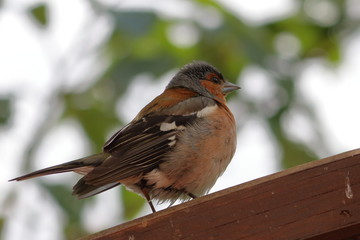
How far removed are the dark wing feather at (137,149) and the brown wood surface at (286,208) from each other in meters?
0.73

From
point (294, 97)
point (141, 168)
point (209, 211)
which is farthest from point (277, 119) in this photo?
point (209, 211)

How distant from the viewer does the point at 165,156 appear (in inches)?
157

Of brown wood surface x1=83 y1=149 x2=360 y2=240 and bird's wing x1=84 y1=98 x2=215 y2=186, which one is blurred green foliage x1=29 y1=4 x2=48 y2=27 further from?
brown wood surface x1=83 y1=149 x2=360 y2=240

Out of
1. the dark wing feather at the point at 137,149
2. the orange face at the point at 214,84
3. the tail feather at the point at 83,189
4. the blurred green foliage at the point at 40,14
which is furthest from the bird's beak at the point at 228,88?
the tail feather at the point at 83,189

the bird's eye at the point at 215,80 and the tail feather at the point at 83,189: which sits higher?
the bird's eye at the point at 215,80

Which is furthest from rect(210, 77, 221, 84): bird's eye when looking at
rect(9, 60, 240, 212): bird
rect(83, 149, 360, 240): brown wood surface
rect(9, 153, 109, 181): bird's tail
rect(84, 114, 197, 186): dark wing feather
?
rect(83, 149, 360, 240): brown wood surface

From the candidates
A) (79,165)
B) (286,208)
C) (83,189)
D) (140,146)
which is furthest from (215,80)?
(286,208)

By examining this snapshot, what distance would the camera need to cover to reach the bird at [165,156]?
3824 millimetres

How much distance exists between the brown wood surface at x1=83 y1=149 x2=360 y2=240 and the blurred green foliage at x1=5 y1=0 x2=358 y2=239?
171 centimetres

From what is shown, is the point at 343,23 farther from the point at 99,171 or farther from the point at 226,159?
the point at 99,171

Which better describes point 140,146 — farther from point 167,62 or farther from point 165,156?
point 167,62

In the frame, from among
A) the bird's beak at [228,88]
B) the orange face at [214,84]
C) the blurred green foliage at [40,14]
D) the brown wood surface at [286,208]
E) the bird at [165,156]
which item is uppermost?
the blurred green foliage at [40,14]

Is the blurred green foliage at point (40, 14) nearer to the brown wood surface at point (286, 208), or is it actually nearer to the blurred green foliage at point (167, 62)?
the blurred green foliage at point (167, 62)

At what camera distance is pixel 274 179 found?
2.93 meters
